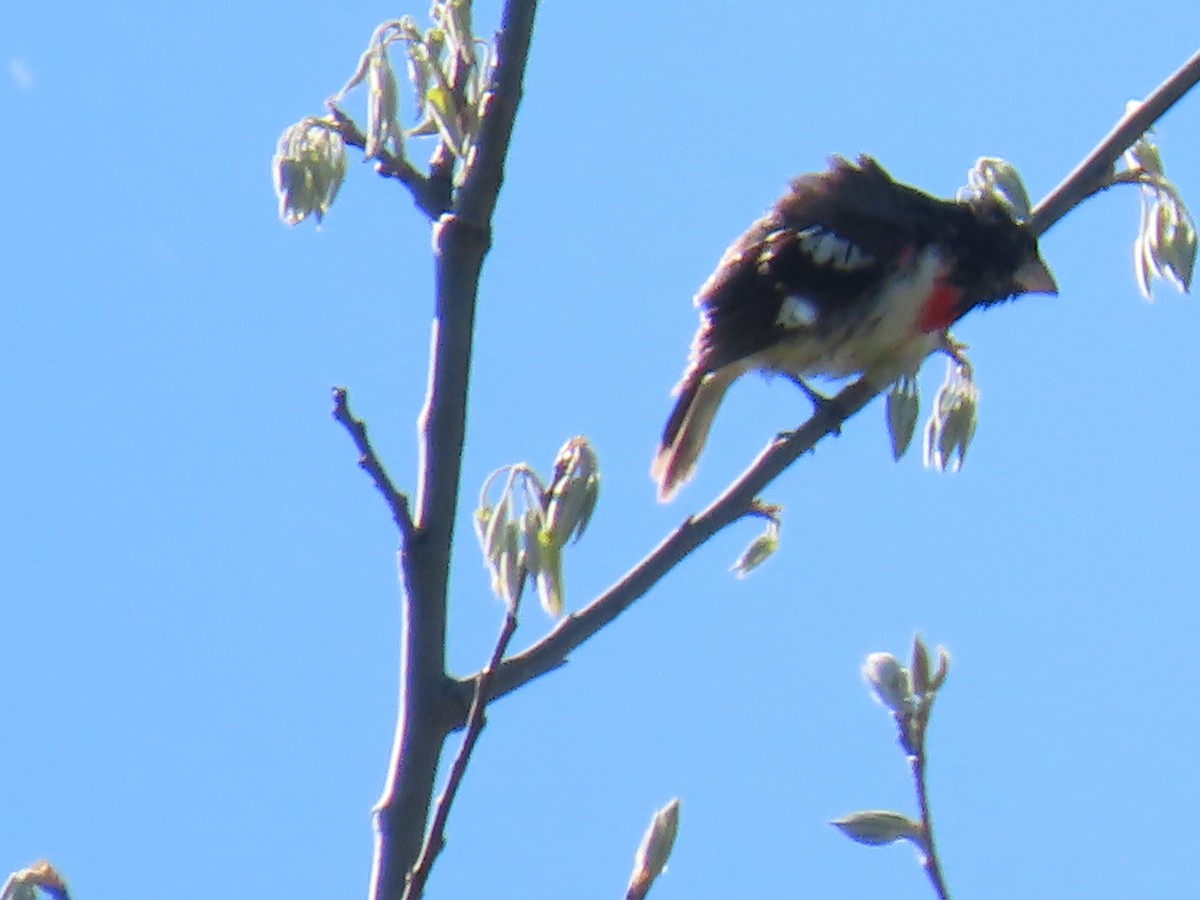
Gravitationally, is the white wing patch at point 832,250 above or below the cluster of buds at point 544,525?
above

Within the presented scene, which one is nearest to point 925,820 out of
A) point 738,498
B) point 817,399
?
point 738,498

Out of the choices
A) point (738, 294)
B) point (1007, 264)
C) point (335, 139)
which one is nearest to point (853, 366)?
point (738, 294)

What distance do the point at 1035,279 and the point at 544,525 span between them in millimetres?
3027

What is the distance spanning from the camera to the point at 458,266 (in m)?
1.85

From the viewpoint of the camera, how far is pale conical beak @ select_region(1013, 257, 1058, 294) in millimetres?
4543

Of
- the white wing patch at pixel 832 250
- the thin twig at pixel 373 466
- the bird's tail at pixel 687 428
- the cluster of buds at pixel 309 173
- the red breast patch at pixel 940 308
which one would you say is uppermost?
the white wing patch at pixel 832 250

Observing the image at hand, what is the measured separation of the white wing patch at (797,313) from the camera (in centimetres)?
411

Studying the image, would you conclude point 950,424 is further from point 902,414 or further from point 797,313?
point 797,313

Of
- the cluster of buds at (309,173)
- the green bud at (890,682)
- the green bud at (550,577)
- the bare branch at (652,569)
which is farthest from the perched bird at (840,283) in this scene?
the green bud at (890,682)

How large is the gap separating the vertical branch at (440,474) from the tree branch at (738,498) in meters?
0.05

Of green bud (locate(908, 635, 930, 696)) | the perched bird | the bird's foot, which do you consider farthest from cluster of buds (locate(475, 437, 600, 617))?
the perched bird

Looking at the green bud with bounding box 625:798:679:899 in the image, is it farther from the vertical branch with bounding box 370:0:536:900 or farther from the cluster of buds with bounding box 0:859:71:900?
the cluster of buds with bounding box 0:859:71:900

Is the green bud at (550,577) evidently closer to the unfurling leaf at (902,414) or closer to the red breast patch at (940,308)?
the unfurling leaf at (902,414)

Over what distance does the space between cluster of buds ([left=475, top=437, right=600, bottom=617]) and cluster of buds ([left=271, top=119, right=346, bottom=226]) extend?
64 cm
